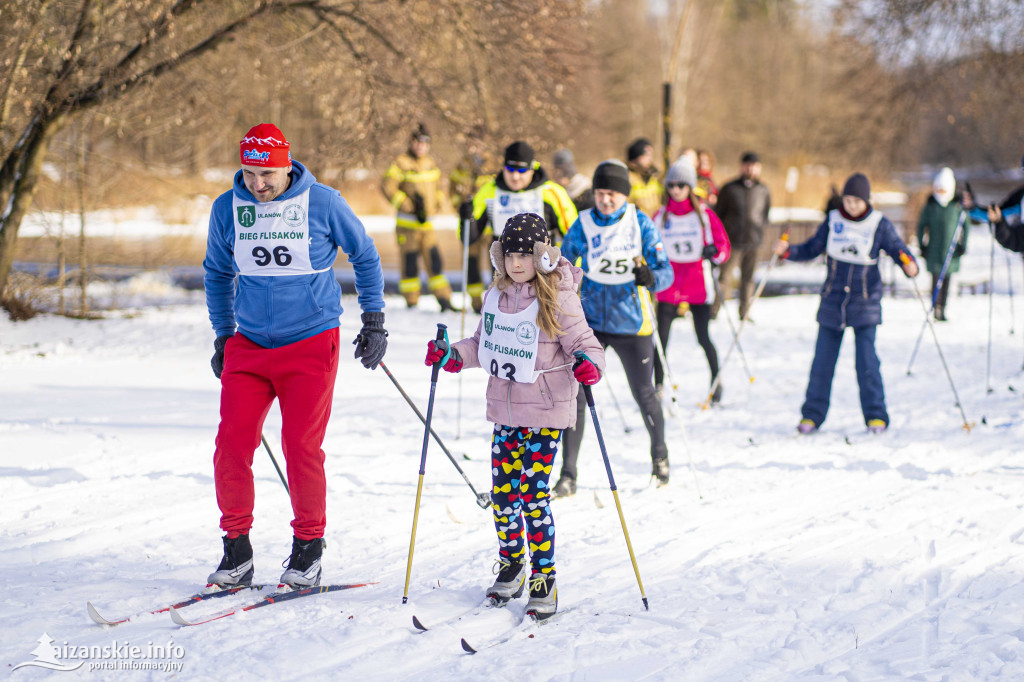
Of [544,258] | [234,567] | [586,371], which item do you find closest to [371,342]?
[544,258]

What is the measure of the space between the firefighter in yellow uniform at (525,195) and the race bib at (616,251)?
4.56 feet

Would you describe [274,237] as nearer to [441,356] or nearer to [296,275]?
[296,275]

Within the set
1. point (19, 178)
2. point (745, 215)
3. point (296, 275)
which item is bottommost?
point (296, 275)

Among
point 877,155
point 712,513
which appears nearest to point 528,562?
point 712,513

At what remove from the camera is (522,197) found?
24.2 ft

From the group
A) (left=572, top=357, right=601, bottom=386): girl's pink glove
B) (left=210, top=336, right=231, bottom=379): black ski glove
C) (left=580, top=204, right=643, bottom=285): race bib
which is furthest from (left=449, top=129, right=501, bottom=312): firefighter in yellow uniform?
(left=572, top=357, right=601, bottom=386): girl's pink glove

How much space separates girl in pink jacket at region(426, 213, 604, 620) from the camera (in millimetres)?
3727

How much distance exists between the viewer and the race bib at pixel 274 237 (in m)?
3.78

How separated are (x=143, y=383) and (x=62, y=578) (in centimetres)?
422

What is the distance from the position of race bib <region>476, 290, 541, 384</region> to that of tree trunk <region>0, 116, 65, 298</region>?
773cm

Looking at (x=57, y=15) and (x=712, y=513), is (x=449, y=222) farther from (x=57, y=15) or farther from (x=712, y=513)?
(x=712, y=513)

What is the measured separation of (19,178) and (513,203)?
19.3 ft

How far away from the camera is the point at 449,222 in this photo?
30578 mm

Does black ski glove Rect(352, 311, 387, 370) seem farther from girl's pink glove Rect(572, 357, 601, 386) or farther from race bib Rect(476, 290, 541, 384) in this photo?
girl's pink glove Rect(572, 357, 601, 386)
